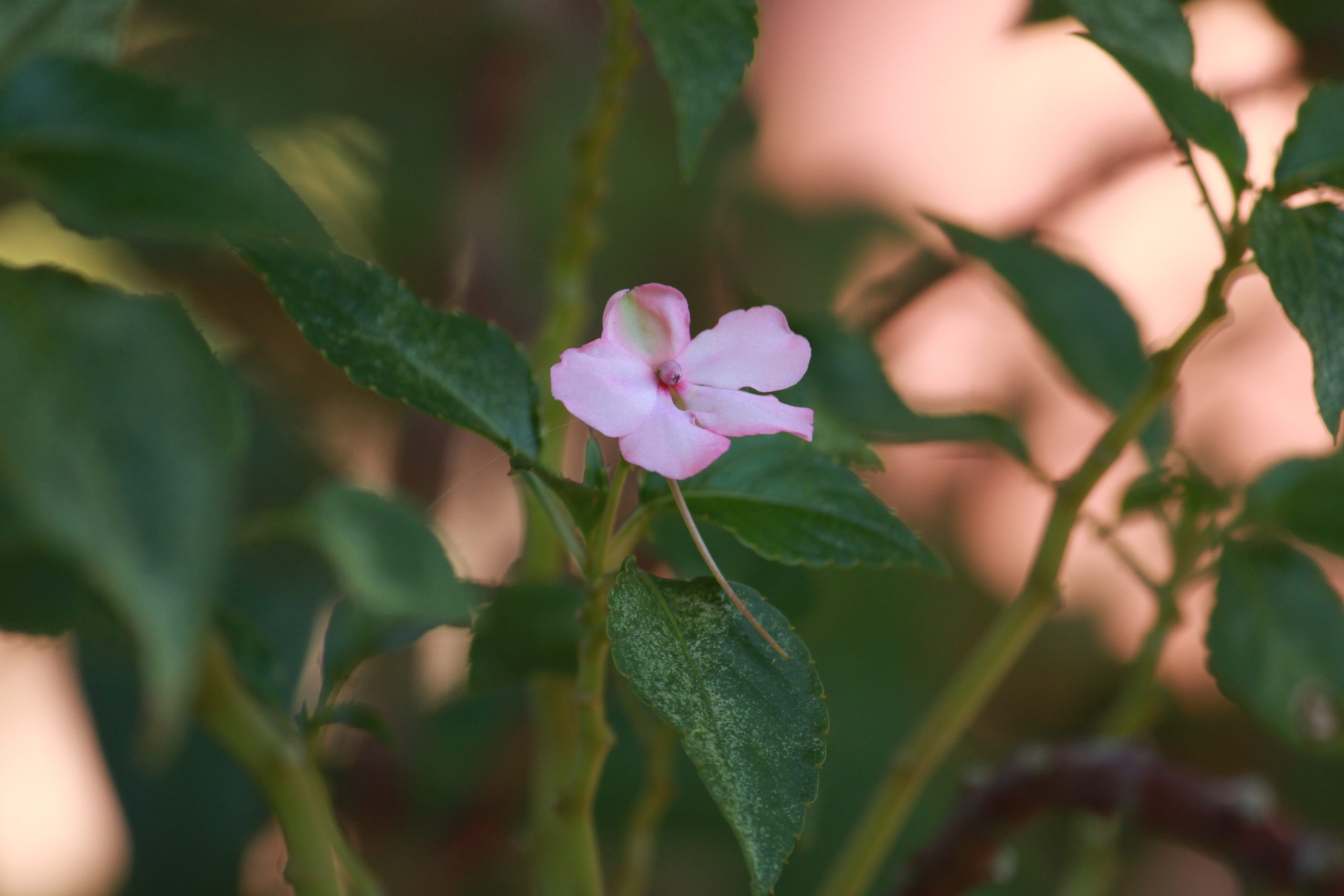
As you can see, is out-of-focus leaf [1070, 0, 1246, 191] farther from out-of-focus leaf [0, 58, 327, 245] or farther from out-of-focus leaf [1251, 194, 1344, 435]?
out-of-focus leaf [0, 58, 327, 245]

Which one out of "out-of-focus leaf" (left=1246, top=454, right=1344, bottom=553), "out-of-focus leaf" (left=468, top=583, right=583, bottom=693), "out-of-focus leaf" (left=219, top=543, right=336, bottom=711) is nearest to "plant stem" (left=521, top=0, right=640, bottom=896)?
"out-of-focus leaf" (left=468, top=583, right=583, bottom=693)

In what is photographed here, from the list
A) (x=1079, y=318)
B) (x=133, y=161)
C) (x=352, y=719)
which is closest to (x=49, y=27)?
(x=133, y=161)

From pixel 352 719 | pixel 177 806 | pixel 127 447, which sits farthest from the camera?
pixel 177 806

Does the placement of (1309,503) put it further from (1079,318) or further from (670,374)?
(670,374)

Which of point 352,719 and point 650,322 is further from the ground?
point 650,322

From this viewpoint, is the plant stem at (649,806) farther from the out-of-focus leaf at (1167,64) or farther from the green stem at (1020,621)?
the out-of-focus leaf at (1167,64)

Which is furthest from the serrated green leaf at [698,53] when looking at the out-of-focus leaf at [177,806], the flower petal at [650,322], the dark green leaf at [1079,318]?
the out-of-focus leaf at [177,806]

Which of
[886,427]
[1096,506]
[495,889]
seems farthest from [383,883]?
[1096,506]

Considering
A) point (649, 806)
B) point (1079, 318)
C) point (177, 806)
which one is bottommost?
point (177, 806)
